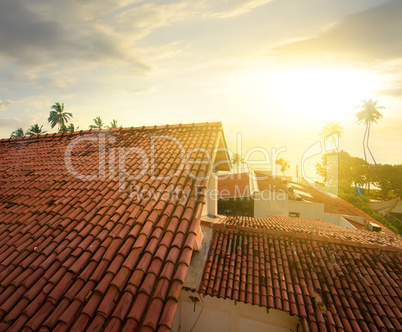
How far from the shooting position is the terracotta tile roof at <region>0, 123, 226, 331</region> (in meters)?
2.35

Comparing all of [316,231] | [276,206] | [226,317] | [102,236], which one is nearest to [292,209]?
[276,206]

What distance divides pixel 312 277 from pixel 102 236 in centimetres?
601

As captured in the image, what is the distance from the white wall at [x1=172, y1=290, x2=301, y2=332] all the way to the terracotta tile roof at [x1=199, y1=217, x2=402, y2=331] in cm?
66

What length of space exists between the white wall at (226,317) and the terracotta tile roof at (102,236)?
382cm

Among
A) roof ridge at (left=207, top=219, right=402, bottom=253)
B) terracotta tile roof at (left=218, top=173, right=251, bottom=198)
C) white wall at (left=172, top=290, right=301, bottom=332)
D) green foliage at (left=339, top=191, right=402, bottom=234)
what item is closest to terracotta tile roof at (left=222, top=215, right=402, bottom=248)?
roof ridge at (left=207, top=219, right=402, bottom=253)

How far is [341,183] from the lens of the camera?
41438 mm

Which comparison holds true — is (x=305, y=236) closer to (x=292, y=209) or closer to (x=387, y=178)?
(x=292, y=209)

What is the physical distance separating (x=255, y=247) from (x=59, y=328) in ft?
20.1

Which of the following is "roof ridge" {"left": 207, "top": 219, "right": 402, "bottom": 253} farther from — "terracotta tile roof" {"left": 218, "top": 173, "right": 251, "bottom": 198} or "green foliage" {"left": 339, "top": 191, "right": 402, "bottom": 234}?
"green foliage" {"left": 339, "top": 191, "right": 402, "bottom": 234}

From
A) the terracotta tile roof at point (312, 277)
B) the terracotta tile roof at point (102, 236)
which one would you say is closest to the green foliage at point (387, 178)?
the terracotta tile roof at point (312, 277)

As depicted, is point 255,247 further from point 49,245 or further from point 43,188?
point 43,188

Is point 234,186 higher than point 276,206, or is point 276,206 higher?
point 234,186

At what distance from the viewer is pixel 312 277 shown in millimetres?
5891

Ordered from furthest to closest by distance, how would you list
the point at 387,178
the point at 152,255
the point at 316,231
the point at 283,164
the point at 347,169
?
1. the point at 283,164
2. the point at 347,169
3. the point at 387,178
4. the point at 316,231
5. the point at 152,255
